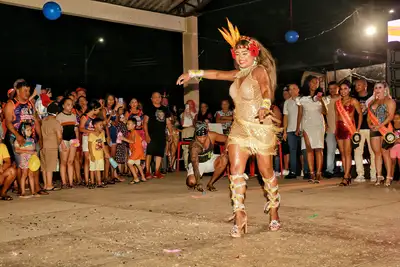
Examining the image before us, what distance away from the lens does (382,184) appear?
841cm

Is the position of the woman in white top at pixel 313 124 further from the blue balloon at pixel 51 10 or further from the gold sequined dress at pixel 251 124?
the blue balloon at pixel 51 10

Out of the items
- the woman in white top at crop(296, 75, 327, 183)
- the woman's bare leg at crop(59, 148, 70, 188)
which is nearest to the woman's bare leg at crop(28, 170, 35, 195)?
the woman's bare leg at crop(59, 148, 70, 188)

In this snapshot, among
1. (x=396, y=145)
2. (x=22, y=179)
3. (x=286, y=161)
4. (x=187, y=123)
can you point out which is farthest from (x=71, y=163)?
(x=396, y=145)

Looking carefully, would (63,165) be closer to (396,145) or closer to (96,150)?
(96,150)

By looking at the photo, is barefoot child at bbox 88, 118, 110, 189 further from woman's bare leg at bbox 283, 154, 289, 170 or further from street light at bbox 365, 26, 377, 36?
street light at bbox 365, 26, 377, 36

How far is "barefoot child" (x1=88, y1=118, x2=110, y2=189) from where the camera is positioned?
8969 mm

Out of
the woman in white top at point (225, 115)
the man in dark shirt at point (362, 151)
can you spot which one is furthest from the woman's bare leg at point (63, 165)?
the man in dark shirt at point (362, 151)

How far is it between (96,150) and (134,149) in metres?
0.98

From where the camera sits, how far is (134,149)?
978cm

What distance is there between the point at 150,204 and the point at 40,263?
9.78 ft

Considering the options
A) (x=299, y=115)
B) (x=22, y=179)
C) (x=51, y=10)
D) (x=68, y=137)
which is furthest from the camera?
(x=51, y=10)

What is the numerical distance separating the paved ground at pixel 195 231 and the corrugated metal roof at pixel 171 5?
7353 millimetres

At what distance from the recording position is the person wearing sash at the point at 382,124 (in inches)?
324

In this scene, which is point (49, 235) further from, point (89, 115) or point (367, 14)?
point (367, 14)
